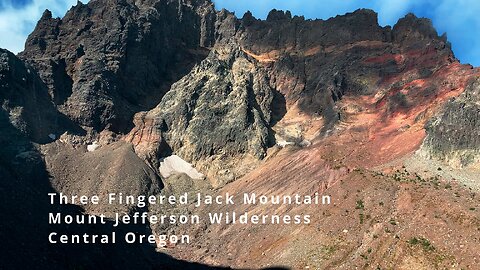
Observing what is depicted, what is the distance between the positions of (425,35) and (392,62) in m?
9.85

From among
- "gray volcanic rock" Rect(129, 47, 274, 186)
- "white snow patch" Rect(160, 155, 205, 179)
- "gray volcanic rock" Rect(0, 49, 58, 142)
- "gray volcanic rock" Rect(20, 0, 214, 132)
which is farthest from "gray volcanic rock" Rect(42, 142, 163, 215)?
"gray volcanic rock" Rect(20, 0, 214, 132)

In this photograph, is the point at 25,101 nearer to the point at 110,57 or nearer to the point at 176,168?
the point at 110,57

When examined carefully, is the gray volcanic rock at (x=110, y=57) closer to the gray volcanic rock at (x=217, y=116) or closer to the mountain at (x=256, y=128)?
the mountain at (x=256, y=128)

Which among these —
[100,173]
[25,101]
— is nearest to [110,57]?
[25,101]

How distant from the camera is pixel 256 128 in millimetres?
91562

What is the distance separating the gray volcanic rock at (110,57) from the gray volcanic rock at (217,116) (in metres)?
7.10

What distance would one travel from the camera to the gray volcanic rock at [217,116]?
89.6 metres

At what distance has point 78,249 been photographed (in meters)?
54.0

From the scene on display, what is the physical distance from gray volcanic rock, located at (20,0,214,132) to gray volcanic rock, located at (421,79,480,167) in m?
53.8

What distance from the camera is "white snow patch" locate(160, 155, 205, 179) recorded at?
288 ft

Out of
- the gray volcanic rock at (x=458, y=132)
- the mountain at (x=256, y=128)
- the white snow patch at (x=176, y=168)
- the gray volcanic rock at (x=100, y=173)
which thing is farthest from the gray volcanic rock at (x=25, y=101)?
the gray volcanic rock at (x=458, y=132)

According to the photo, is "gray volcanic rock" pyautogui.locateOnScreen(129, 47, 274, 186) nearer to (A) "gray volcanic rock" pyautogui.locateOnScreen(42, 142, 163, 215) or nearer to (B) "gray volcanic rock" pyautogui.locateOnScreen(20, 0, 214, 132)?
(A) "gray volcanic rock" pyautogui.locateOnScreen(42, 142, 163, 215)

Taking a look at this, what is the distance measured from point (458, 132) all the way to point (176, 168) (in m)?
44.9

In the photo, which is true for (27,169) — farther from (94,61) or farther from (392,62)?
(392,62)
